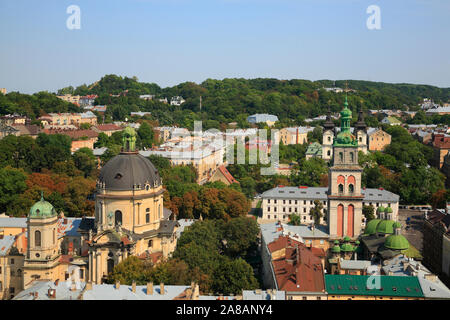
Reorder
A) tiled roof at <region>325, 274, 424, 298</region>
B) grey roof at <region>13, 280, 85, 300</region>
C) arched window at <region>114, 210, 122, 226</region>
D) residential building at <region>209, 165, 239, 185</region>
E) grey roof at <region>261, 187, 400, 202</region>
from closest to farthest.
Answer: grey roof at <region>13, 280, 85, 300</region> → tiled roof at <region>325, 274, 424, 298</region> → arched window at <region>114, 210, 122, 226</region> → grey roof at <region>261, 187, 400, 202</region> → residential building at <region>209, 165, 239, 185</region>

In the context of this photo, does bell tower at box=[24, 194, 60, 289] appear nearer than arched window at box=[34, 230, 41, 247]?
Yes

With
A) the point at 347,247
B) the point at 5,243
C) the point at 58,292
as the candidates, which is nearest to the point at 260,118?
the point at 347,247

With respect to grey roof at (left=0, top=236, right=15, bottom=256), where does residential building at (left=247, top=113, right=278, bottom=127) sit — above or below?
above

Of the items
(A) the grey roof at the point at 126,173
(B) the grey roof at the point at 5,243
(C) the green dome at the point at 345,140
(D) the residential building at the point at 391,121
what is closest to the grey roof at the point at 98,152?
(C) the green dome at the point at 345,140

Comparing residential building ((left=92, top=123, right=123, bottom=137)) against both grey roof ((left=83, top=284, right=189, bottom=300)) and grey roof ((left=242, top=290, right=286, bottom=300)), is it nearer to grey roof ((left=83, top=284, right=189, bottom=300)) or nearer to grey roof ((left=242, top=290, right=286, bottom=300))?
grey roof ((left=83, top=284, right=189, bottom=300))

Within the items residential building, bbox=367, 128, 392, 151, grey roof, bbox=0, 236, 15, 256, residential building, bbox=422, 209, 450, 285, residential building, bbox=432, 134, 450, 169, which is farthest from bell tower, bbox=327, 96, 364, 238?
residential building, bbox=367, 128, 392, 151

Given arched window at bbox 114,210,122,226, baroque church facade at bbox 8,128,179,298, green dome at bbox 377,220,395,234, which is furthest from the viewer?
green dome at bbox 377,220,395,234

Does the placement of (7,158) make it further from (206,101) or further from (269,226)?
(206,101)
